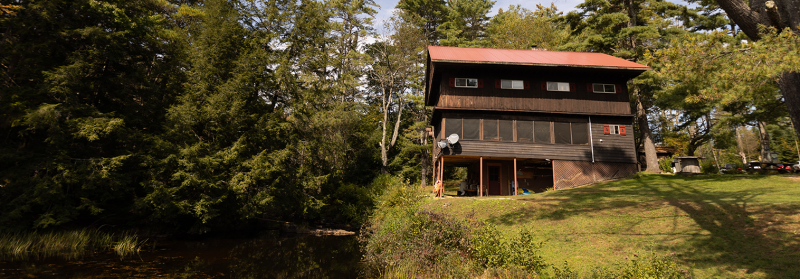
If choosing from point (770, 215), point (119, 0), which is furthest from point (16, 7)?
point (770, 215)

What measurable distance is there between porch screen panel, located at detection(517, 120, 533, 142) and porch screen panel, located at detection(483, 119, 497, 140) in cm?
153

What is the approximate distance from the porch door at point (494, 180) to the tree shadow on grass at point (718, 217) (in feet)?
24.7

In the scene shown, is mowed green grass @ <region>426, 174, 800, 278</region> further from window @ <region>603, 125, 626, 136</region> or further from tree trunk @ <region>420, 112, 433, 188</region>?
tree trunk @ <region>420, 112, 433, 188</region>

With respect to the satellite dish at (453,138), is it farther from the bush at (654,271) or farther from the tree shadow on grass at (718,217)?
the bush at (654,271)

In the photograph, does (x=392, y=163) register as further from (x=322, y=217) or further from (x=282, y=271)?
(x=282, y=271)

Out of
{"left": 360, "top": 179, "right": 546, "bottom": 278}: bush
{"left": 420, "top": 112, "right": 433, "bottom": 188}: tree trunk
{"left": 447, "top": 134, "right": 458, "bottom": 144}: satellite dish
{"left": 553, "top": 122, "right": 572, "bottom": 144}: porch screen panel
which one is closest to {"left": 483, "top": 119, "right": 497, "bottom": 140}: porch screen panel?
{"left": 447, "top": 134, "right": 458, "bottom": 144}: satellite dish

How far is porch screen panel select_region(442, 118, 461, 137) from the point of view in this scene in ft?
66.3

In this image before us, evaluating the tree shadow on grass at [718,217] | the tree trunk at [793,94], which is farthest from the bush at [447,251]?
the tree trunk at [793,94]

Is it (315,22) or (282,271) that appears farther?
(315,22)

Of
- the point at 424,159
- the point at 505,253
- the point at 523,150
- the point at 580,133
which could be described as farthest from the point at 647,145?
the point at 505,253

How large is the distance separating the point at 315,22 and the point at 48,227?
1784 centimetres

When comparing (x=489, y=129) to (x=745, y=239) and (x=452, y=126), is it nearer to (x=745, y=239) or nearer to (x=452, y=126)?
(x=452, y=126)

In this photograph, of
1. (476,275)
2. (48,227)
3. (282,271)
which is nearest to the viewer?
(476,275)

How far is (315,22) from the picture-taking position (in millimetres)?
23781
